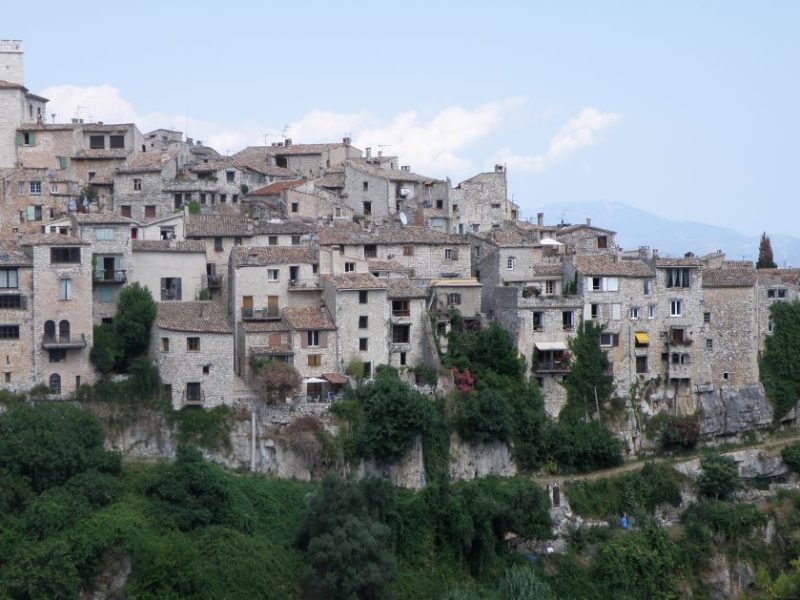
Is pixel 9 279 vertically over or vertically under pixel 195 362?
over

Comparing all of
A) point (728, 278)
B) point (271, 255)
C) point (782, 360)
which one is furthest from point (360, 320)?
point (782, 360)

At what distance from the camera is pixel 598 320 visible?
70.3m

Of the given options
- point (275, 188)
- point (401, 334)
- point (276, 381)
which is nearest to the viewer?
point (276, 381)

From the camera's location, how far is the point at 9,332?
198 ft

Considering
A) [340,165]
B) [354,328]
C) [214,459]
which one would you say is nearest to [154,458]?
[214,459]

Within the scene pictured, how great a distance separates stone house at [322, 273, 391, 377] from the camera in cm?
6544

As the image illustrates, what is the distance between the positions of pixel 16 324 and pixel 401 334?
690 inches

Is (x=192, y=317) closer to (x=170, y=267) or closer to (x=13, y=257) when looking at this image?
(x=170, y=267)

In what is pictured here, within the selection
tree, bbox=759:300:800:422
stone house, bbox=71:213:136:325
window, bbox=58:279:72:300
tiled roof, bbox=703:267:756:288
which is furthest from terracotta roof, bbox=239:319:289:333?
tree, bbox=759:300:800:422

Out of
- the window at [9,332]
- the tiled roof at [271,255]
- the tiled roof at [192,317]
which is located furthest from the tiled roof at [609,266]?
the window at [9,332]

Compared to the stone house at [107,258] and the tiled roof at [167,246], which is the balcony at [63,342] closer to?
the stone house at [107,258]

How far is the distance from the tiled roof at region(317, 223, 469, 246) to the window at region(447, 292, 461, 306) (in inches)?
Result: 135

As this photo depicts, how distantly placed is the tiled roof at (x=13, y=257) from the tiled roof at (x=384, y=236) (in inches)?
610

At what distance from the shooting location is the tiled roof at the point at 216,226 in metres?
69.9
